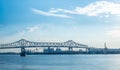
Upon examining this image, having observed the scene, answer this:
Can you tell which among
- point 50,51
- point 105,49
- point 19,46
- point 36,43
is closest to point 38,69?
point 19,46

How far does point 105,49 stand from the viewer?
13462 centimetres

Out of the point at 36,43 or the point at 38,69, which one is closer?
the point at 38,69

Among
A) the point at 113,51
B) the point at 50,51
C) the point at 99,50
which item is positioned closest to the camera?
the point at 50,51

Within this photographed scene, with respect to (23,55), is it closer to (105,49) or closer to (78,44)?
(78,44)

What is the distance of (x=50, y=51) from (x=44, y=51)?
4.23 m

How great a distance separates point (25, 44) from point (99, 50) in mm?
47107

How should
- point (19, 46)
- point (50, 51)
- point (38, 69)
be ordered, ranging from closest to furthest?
1. point (38, 69)
2. point (19, 46)
3. point (50, 51)

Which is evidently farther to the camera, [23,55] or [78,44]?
[78,44]

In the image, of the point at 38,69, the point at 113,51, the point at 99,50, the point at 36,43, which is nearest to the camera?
the point at 38,69

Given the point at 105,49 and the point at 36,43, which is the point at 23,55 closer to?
the point at 36,43

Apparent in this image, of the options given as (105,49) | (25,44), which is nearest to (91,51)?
(105,49)

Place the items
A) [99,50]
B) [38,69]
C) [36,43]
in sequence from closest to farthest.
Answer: [38,69]
[36,43]
[99,50]

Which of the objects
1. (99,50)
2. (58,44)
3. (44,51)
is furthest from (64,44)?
(99,50)

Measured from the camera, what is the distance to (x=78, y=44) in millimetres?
119188
